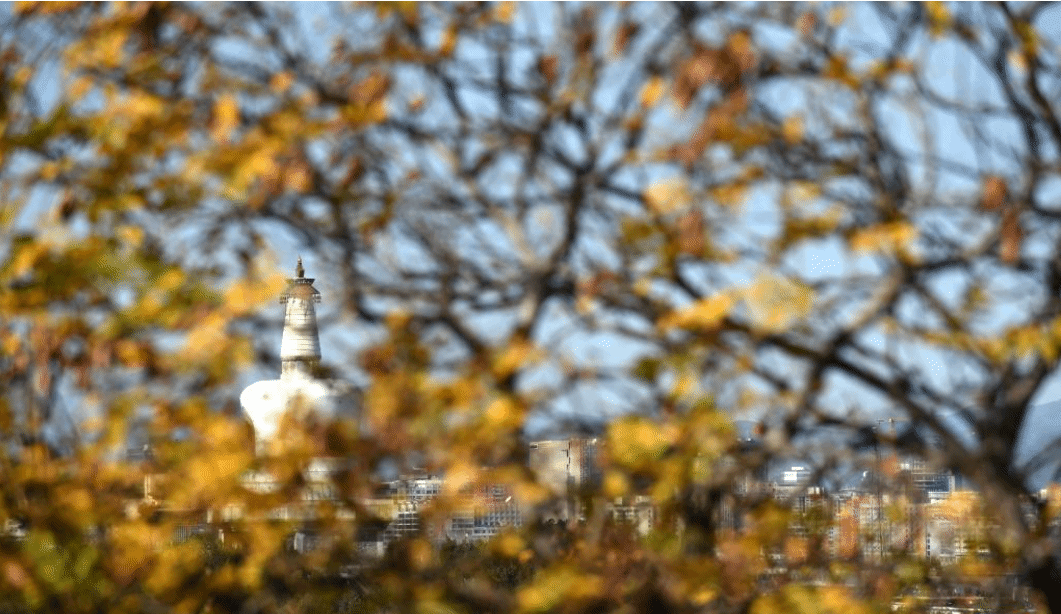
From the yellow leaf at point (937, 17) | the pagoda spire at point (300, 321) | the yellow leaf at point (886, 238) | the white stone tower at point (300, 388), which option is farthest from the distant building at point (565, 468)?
the yellow leaf at point (937, 17)

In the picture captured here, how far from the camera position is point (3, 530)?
393cm

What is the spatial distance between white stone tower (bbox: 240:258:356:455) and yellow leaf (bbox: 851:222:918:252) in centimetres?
128

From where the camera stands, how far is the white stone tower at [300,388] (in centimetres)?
351

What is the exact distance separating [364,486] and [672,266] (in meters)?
0.89

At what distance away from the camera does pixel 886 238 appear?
342 cm

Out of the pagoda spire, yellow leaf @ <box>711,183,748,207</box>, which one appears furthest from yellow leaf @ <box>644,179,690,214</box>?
the pagoda spire

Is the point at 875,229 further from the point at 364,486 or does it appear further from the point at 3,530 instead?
the point at 3,530

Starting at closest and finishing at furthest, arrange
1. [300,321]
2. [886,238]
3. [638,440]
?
[638,440] < [886,238] < [300,321]

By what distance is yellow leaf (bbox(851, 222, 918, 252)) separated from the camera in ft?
11.0

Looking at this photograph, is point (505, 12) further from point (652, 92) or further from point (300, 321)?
point (300, 321)

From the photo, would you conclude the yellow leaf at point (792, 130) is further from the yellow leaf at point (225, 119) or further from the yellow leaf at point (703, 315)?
the yellow leaf at point (225, 119)

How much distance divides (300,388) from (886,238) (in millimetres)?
1455

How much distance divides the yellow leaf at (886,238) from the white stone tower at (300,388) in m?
1.28

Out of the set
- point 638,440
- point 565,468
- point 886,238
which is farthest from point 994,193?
point 565,468
